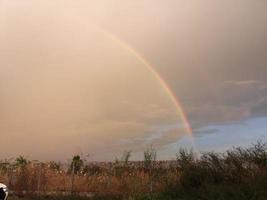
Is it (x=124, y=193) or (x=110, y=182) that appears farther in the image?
(x=110, y=182)

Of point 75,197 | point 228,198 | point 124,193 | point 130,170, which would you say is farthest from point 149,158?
point 228,198

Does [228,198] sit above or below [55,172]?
below

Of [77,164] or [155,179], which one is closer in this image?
[155,179]

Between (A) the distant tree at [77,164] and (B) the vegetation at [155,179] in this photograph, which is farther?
(A) the distant tree at [77,164]

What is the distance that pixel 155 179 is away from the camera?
28.1 metres

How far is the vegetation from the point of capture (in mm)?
20875

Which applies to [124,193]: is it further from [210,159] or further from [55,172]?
[55,172]

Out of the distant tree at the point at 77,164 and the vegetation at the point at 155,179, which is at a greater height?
the distant tree at the point at 77,164

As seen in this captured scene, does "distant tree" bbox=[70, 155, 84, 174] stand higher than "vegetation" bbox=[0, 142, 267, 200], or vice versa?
"distant tree" bbox=[70, 155, 84, 174]

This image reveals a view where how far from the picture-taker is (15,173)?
34625 mm

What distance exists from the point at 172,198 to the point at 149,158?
8.48m

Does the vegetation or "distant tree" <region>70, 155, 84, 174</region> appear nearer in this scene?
the vegetation

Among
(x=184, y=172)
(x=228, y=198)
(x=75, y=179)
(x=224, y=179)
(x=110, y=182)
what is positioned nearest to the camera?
(x=228, y=198)

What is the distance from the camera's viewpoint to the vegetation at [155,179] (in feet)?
68.5
